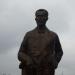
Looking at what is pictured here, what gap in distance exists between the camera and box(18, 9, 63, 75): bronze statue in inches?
493

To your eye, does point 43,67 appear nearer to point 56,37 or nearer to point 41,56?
point 41,56

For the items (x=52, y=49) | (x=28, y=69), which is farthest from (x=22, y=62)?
(x=52, y=49)

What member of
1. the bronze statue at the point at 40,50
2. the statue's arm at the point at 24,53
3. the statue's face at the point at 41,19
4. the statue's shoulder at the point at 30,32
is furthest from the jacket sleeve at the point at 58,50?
the statue's arm at the point at 24,53

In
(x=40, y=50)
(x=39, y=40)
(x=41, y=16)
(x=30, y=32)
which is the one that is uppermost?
(x=41, y=16)

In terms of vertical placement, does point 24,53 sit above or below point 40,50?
below

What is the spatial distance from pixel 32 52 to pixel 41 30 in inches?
34.7

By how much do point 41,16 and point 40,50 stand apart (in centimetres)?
119

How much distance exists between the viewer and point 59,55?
1308cm

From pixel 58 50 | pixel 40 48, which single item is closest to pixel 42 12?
pixel 40 48

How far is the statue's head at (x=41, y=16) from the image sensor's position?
511 inches

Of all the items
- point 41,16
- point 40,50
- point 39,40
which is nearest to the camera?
point 40,50

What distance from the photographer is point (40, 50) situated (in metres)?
12.7

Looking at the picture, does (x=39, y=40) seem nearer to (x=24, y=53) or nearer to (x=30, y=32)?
(x=30, y=32)

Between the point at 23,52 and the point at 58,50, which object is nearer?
the point at 23,52
